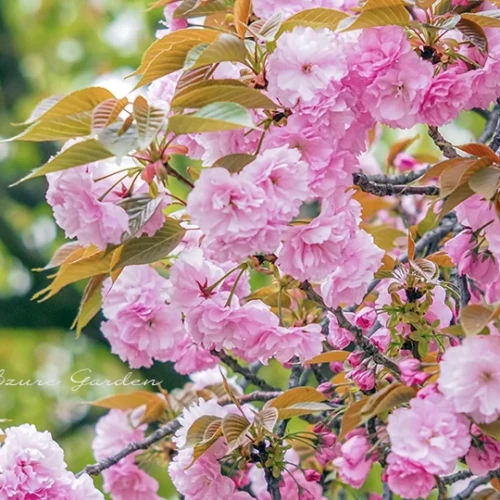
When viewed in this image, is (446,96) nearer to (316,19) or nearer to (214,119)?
(316,19)

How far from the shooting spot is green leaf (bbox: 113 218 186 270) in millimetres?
1094

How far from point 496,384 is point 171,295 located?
0.43 meters

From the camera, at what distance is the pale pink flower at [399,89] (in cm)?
109

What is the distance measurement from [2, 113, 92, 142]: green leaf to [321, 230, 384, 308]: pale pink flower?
33cm

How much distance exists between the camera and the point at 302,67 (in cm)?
102

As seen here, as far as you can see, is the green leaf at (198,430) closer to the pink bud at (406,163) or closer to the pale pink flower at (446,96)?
the pale pink flower at (446,96)

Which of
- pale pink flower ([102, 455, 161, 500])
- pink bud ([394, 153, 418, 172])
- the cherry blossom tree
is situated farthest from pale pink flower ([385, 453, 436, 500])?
pink bud ([394, 153, 418, 172])

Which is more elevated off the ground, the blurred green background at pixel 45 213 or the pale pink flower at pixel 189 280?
the pale pink flower at pixel 189 280

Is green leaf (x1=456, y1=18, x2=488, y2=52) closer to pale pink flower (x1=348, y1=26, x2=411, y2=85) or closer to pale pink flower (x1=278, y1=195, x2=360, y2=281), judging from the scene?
pale pink flower (x1=348, y1=26, x2=411, y2=85)

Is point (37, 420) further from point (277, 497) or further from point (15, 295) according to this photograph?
point (277, 497)

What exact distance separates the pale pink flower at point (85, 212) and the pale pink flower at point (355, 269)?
0.87ft

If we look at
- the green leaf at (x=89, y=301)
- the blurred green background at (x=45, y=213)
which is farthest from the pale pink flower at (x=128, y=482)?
the blurred green background at (x=45, y=213)

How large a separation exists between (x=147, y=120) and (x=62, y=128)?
105 millimetres

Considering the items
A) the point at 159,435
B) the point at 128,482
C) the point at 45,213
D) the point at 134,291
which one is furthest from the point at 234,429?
the point at 45,213
